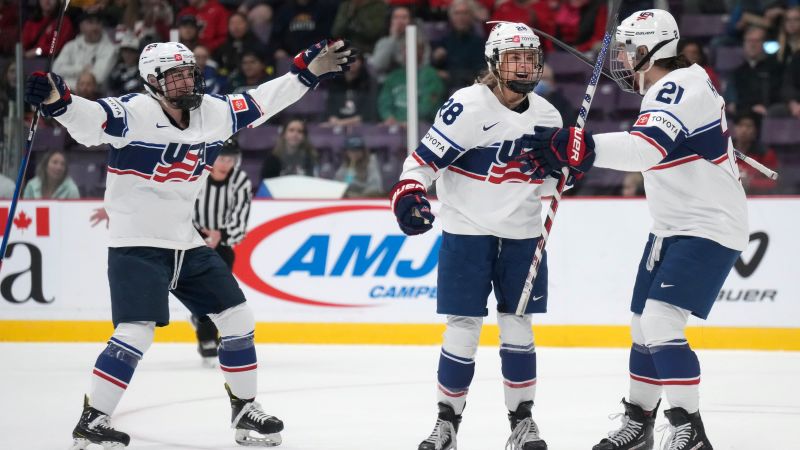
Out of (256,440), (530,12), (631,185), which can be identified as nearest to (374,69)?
(530,12)

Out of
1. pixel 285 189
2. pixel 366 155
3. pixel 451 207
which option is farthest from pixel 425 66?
pixel 451 207

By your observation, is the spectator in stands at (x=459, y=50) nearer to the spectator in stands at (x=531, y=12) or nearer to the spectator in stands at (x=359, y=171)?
the spectator in stands at (x=531, y=12)

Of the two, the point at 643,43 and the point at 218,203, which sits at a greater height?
the point at 643,43

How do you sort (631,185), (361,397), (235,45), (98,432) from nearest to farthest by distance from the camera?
(98,432) → (361,397) → (631,185) → (235,45)

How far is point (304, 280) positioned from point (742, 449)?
11.3 feet

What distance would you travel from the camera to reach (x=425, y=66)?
7609mm

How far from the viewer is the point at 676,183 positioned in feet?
13.4

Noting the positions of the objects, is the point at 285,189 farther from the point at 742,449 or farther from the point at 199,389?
the point at 742,449

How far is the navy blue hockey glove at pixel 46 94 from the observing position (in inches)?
163

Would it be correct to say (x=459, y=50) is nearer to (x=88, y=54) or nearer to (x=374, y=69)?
(x=374, y=69)

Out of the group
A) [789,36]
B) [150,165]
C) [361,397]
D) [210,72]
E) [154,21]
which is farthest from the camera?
[210,72]

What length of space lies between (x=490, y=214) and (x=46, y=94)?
151cm

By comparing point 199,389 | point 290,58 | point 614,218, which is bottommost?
point 199,389

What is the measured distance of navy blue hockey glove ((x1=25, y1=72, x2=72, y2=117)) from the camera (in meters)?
4.14
